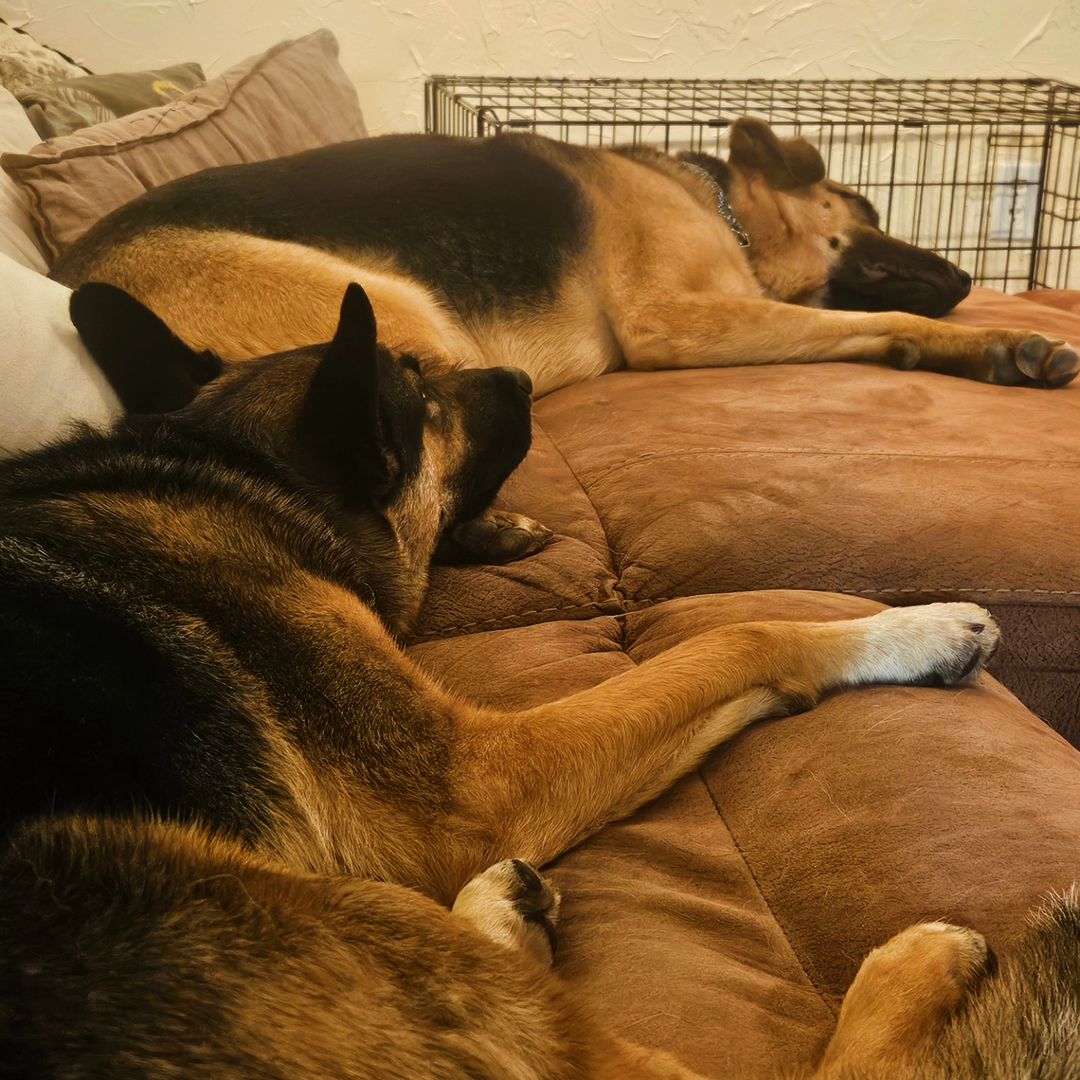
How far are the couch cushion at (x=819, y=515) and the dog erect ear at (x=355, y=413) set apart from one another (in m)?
0.25

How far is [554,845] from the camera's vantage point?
122 centimetres

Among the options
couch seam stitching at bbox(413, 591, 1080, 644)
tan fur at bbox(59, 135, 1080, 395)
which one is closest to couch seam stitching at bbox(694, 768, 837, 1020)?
couch seam stitching at bbox(413, 591, 1080, 644)

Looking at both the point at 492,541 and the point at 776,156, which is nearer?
the point at 492,541

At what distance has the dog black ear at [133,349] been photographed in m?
1.62

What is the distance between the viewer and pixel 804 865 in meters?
1.06

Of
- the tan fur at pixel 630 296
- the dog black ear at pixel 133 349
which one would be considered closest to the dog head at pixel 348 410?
the dog black ear at pixel 133 349

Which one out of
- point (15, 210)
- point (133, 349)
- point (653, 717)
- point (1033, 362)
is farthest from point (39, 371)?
point (1033, 362)

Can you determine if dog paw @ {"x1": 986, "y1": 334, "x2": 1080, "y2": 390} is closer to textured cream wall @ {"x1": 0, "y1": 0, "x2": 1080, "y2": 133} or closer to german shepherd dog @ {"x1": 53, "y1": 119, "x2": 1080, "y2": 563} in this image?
german shepherd dog @ {"x1": 53, "y1": 119, "x2": 1080, "y2": 563}

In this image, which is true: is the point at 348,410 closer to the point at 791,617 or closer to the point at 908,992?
the point at 791,617

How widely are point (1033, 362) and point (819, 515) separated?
1.10 m

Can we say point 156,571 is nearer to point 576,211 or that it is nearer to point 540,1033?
point 540,1033

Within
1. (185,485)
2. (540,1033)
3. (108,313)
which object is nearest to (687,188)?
(108,313)

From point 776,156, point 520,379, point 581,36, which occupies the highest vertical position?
point 581,36

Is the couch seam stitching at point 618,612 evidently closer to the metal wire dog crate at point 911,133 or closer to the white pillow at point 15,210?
the white pillow at point 15,210
